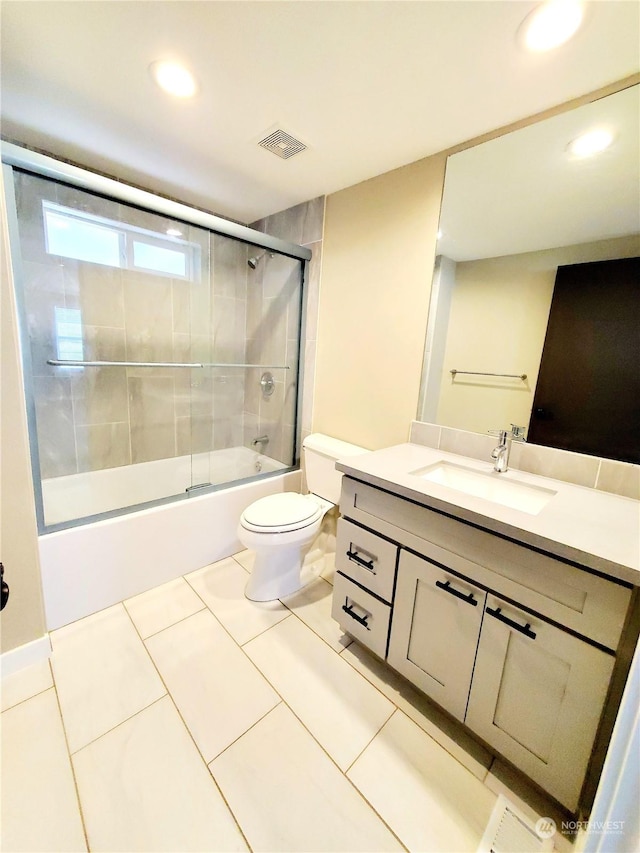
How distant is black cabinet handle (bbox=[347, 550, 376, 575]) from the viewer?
1315 mm

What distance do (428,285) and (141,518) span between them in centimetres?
183

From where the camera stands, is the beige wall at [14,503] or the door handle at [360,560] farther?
the door handle at [360,560]

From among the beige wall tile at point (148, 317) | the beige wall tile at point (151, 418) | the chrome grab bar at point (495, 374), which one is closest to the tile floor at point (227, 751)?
the beige wall tile at point (151, 418)

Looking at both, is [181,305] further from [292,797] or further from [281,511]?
[292,797]

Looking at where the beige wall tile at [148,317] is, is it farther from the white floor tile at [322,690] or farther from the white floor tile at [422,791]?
the white floor tile at [422,791]

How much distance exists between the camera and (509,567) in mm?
958

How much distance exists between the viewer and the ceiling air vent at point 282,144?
149cm

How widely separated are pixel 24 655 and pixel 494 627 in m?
1.72

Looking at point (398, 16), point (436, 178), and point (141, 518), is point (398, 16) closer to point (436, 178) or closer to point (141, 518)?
point (436, 178)

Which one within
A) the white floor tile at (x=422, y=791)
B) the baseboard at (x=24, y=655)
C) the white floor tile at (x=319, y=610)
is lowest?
the white floor tile at (x=422, y=791)

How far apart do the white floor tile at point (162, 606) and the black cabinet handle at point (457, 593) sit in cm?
119

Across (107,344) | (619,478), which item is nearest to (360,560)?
(619,478)

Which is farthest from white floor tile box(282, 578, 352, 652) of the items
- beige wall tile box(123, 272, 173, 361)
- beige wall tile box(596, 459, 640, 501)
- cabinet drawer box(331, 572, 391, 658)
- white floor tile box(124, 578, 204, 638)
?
beige wall tile box(123, 272, 173, 361)

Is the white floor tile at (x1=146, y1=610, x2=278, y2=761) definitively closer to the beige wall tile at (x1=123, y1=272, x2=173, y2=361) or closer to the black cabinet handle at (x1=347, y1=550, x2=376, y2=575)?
the black cabinet handle at (x1=347, y1=550, x2=376, y2=575)
